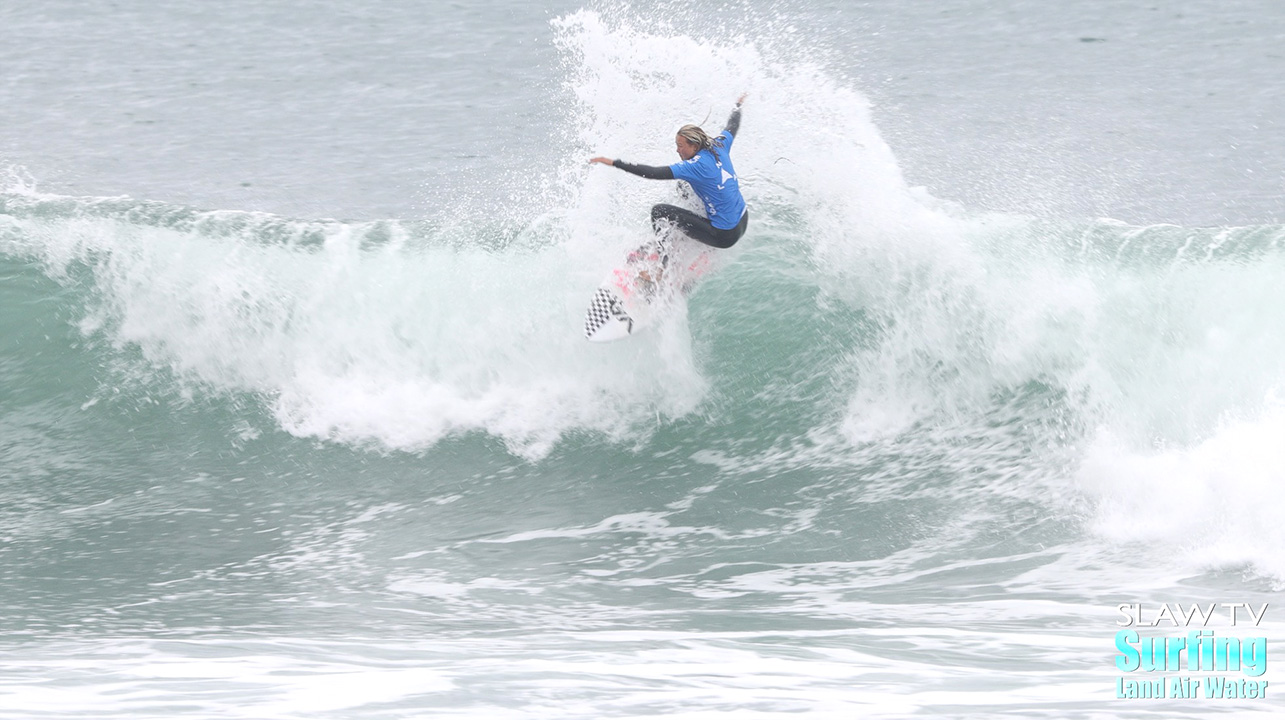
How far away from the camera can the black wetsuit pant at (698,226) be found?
9.89 meters

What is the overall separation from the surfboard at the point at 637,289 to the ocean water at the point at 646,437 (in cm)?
36

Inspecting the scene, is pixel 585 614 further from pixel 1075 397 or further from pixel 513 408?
pixel 1075 397

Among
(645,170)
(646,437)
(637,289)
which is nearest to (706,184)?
(645,170)

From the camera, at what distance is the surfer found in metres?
9.47

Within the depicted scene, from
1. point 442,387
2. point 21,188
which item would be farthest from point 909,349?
point 21,188

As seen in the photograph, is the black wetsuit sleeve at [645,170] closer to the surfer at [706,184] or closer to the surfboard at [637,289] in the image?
the surfer at [706,184]

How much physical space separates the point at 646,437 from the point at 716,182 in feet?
6.97

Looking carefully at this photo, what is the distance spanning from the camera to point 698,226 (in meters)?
9.90

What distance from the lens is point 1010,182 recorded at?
15.6 m

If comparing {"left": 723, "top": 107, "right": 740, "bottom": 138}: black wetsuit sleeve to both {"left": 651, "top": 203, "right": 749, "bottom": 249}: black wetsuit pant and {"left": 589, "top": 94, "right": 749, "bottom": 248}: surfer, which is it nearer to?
{"left": 589, "top": 94, "right": 749, "bottom": 248}: surfer

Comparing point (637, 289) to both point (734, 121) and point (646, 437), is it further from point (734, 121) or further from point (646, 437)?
point (734, 121)

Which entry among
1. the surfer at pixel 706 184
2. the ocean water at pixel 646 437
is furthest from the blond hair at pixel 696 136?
the ocean water at pixel 646 437

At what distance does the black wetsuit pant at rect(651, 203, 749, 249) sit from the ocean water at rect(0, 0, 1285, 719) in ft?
2.76

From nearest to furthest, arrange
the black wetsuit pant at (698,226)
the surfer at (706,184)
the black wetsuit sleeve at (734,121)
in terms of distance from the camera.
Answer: the surfer at (706,184) < the black wetsuit pant at (698,226) < the black wetsuit sleeve at (734,121)
